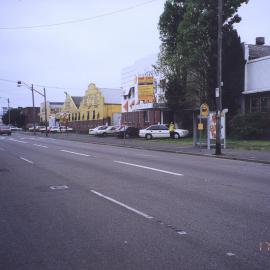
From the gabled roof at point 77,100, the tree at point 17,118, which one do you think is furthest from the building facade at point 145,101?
the tree at point 17,118

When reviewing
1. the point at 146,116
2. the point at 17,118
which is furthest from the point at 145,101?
the point at 17,118

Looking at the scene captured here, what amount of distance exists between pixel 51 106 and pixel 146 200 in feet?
405

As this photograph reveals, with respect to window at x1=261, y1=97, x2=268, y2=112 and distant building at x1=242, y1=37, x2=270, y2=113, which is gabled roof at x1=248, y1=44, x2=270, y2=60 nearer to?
distant building at x1=242, y1=37, x2=270, y2=113

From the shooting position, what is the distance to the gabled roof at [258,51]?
40406 millimetres

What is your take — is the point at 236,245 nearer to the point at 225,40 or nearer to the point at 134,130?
the point at 225,40

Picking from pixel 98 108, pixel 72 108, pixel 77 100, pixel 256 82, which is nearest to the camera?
pixel 256 82

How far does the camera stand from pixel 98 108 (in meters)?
80.2

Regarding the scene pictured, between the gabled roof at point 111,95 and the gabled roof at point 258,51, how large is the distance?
38.5 metres

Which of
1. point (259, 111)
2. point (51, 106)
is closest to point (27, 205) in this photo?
point (259, 111)

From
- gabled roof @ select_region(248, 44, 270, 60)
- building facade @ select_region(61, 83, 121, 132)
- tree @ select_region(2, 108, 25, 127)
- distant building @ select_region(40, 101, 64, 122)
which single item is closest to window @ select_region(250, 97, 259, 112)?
gabled roof @ select_region(248, 44, 270, 60)

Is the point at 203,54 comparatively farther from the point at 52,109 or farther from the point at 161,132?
the point at 52,109

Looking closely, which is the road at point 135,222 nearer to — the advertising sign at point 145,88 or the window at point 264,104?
the window at point 264,104

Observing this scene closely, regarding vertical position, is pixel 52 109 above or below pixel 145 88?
below

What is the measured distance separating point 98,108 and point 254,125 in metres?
48.0
